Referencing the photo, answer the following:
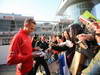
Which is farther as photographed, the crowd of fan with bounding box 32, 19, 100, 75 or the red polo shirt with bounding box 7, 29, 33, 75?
the red polo shirt with bounding box 7, 29, 33, 75

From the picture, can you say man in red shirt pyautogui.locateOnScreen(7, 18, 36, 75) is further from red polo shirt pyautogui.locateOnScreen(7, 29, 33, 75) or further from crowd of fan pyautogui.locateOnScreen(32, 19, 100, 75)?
crowd of fan pyautogui.locateOnScreen(32, 19, 100, 75)

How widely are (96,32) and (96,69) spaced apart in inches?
16.2

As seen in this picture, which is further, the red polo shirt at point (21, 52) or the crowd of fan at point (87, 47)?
the red polo shirt at point (21, 52)

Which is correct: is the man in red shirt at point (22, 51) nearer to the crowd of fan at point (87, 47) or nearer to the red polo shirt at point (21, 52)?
the red polo shirt at point (21, 52)

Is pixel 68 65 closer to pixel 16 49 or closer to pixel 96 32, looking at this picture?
pixel 16 49

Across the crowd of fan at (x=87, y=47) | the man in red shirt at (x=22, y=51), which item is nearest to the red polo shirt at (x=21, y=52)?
the man in red shirt at (x=22, y=51)

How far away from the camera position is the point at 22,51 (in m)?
3.09

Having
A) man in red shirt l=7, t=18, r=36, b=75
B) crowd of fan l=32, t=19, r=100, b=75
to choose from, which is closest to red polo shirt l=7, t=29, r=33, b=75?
man in red shirt l=7, t=18, r=36, b=75

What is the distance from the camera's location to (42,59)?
6398 mm

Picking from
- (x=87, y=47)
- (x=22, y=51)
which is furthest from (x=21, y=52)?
(x=87, y=47)

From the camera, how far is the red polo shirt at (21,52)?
291 centimetres

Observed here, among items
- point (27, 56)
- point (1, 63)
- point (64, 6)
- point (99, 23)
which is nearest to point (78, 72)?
point (27, 56)

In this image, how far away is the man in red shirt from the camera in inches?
115

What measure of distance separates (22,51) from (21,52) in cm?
3
